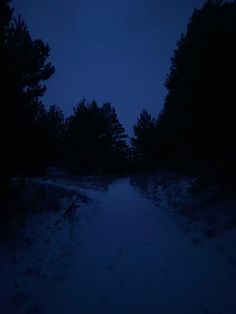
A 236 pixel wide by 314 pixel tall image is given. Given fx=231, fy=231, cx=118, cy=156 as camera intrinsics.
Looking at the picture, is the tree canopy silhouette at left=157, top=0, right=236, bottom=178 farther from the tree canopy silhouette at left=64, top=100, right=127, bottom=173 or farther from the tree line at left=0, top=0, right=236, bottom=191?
the tree canopy silhouette at left=64, top=100, right=127, bottom=173

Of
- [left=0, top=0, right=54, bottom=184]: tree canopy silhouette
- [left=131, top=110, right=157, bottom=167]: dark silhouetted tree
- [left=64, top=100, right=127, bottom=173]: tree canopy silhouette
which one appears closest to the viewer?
[left=0, top=0, right=54, bottom=184]: tree canopy silhouette

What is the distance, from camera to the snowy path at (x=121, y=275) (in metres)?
4.89

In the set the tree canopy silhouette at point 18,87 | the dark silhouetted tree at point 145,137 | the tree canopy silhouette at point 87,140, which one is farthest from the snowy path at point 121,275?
the dark silhouetted tree at point 145,137

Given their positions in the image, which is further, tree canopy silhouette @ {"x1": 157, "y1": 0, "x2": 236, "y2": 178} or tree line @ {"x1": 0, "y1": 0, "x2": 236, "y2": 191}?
tree canopy silhouette @ {"x1": 157, "y1": 0, "x2": 236, "y2": 178}

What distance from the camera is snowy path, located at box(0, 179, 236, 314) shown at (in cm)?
489

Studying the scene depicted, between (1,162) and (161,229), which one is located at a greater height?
(1,162)

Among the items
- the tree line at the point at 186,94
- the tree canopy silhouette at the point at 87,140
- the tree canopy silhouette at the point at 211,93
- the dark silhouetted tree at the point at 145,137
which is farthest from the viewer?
the dark silhouetted tree at the point at 145,137

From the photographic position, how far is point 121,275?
6090mm

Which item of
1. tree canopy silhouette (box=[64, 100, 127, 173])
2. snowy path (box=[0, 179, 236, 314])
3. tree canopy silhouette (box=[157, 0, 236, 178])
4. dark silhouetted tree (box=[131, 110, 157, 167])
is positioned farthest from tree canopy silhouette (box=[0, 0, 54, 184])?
dark silhouetted tree (box=[131, 110, 157, 167])

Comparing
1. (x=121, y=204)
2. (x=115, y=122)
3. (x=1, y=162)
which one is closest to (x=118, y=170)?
(x=115, y=122)

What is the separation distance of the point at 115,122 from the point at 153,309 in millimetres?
44695

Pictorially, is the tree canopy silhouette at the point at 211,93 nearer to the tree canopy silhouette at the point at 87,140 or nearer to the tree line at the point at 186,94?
the tree line at the point at 186,94

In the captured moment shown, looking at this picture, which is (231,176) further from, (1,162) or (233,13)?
(1,162)

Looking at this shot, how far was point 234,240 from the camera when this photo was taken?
6.33 m
